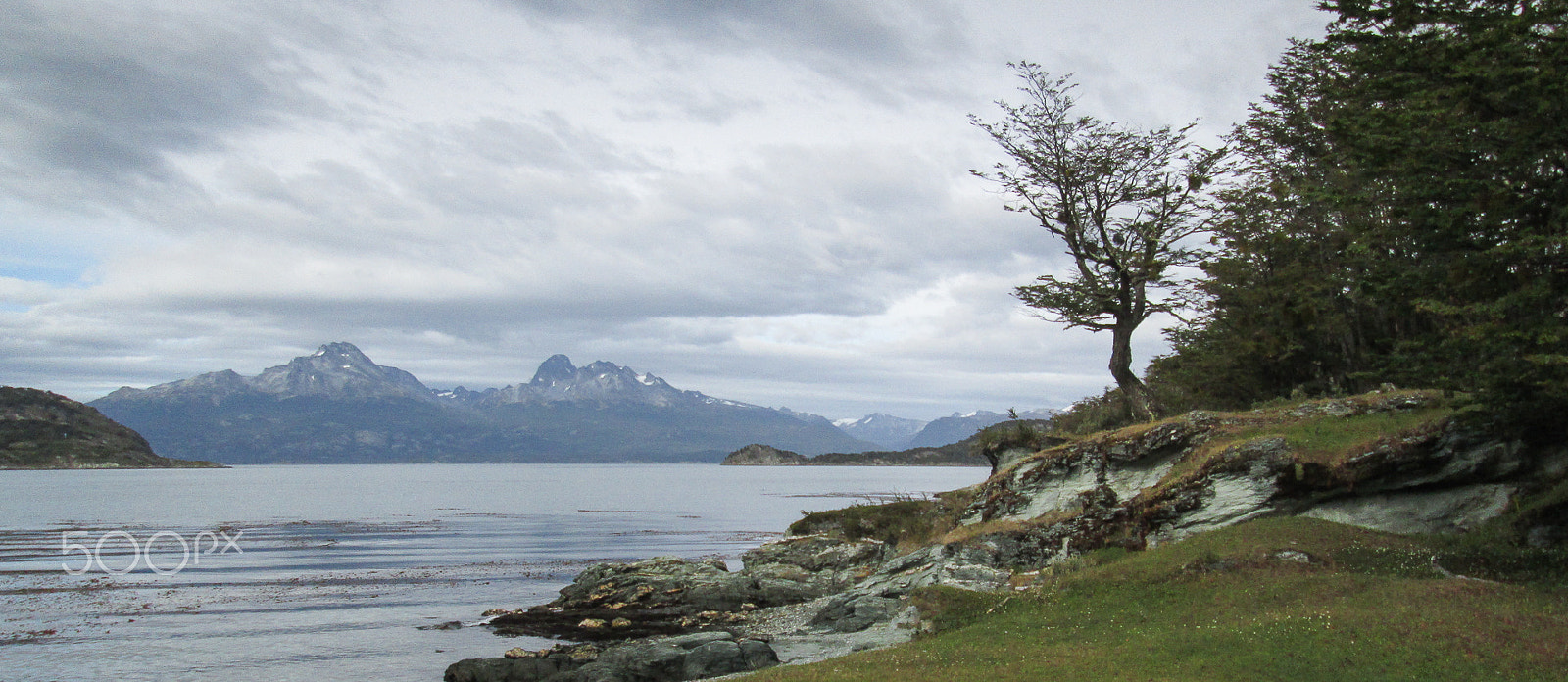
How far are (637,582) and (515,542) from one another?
122ft

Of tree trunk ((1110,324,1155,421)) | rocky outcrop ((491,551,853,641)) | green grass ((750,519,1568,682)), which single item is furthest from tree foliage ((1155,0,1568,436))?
rocky outcrop ((491,551,853,641))

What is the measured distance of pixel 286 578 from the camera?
50406 mm

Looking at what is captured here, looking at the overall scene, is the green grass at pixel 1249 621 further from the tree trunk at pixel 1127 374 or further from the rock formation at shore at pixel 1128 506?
the tree trunk at pixel 1127 374

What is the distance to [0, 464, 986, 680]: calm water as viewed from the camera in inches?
1200

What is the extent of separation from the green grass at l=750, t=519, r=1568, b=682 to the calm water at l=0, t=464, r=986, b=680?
17.9 metres

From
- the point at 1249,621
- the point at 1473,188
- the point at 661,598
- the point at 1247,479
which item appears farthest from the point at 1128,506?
the point at 661,598

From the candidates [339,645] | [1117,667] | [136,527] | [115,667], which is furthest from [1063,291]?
[136,527]

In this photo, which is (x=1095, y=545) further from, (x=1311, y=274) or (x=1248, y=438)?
(x=1311, y=274)

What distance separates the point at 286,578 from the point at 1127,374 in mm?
46448

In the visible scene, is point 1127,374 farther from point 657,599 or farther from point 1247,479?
point 657,599

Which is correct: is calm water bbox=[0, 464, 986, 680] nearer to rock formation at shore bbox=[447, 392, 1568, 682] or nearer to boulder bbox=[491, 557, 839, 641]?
boulder bbox=[491, 557, 839, 641]

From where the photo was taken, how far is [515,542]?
74.1 metres

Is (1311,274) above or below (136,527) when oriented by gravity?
above

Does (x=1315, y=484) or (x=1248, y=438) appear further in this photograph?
(x=1248, y=438)
